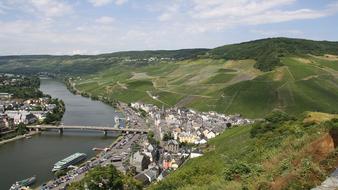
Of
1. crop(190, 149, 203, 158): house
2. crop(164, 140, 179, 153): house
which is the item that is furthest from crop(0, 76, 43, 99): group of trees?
crop(190, 149, 203, 158): house

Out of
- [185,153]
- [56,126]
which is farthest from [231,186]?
[56,126]

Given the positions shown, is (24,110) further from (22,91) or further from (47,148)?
(47,148)

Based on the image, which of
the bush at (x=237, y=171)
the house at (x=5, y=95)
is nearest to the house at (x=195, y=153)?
the bush at (x=237, y=171)

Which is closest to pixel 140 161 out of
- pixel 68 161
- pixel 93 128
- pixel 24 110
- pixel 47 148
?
pixel 68 161

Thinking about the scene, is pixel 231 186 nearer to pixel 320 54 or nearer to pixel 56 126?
pixel 56 126

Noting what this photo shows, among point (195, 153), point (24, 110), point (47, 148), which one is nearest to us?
point (195, 153)

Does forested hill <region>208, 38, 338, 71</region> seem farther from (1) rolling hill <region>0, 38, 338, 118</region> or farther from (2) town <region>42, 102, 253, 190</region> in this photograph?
(2) town <region>42, 102, 253, 190</region>
